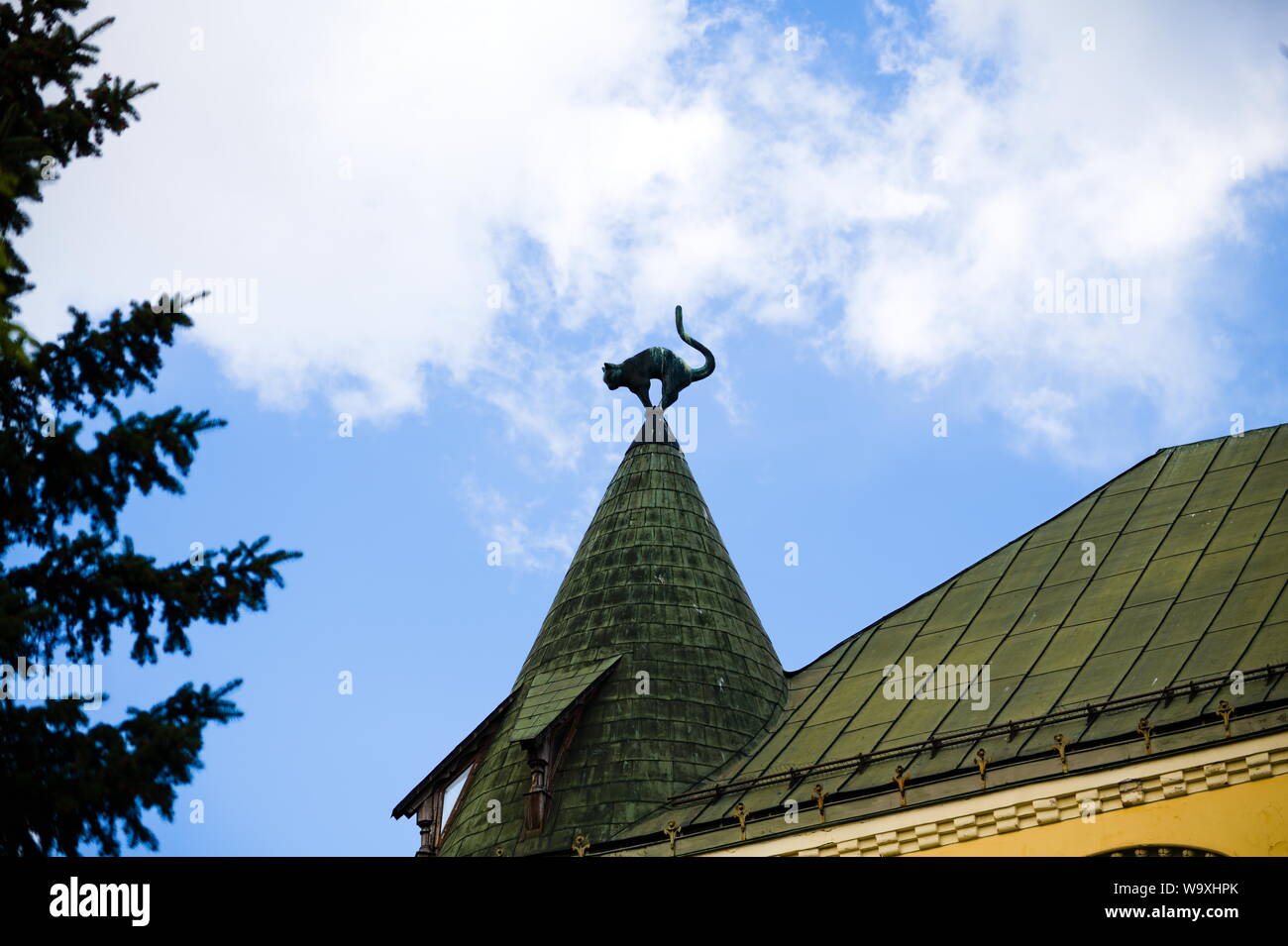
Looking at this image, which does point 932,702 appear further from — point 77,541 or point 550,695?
point 77,541

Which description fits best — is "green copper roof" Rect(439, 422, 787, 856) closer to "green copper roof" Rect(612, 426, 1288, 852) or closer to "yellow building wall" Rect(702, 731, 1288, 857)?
"green copper roof" Rect(612, 426, 1288, 852)

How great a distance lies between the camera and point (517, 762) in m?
23.0

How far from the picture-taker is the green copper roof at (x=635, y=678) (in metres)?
22.1

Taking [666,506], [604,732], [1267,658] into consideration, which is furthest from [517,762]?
[1267,658]

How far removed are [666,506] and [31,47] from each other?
1544 cm

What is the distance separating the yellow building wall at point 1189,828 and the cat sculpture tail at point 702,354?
12.0 meters

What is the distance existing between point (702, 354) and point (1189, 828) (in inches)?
536

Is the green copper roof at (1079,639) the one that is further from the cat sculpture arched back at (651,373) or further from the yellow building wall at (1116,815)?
the cat sculpture arched back at (651,373)

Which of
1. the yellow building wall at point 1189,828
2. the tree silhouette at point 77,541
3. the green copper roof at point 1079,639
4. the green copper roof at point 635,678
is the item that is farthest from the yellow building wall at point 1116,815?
the tree silhouette at point 77,541

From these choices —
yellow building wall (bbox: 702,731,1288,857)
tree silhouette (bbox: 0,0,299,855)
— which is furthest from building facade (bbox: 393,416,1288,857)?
tree silhouette (bbox: 0,0,299,855)

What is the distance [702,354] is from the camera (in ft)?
93.7

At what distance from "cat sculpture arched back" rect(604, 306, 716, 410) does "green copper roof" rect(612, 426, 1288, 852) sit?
18.1ft

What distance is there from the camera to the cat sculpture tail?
28.2 m

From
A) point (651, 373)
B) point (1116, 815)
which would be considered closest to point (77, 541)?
point (1116, 815)
